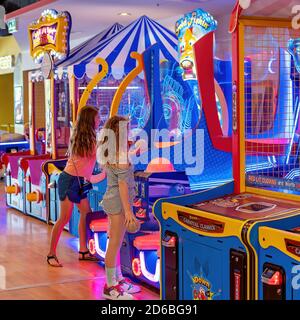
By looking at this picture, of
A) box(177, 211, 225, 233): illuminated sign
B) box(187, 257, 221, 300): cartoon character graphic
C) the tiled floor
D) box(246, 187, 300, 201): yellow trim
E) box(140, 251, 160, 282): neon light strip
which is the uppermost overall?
box(246, 187, 300, 201): yellow trim

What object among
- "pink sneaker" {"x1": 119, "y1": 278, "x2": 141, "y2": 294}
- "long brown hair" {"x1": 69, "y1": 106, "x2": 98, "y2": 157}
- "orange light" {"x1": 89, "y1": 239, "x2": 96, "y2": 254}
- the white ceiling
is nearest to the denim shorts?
"long brown hair" {"x1": 69, "y1": 106, "x2": 98, "y2": 157}

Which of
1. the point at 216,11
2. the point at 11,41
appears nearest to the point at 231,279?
the point at 216,11

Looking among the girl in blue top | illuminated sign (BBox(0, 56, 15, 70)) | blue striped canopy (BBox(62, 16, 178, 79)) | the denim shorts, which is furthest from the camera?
illuminated sign (BBox(0, 56, 15, 70))

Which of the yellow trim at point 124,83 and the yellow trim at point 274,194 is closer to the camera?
the yellow trim at point 274,194

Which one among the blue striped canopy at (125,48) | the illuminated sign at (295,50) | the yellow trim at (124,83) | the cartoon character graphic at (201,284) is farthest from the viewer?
the blue striped canopy at (125,48)

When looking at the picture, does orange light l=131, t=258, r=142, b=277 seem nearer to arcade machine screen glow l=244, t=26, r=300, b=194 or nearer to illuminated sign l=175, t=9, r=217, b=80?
arcade machine screen glow l=244, t=26, r=300, b=194

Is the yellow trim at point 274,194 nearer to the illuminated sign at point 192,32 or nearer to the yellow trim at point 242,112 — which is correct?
the yellow trim at point 242,112

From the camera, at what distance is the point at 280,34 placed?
3500mm

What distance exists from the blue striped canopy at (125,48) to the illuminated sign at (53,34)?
324mm

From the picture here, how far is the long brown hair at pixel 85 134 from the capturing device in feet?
16.0

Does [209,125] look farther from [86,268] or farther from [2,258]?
[2,258]

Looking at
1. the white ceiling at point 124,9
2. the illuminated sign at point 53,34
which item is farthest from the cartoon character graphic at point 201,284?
the white ceiling at point 124,9

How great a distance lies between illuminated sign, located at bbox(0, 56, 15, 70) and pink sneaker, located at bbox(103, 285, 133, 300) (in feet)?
35.9

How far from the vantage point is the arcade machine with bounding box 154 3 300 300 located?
3.25 metres
